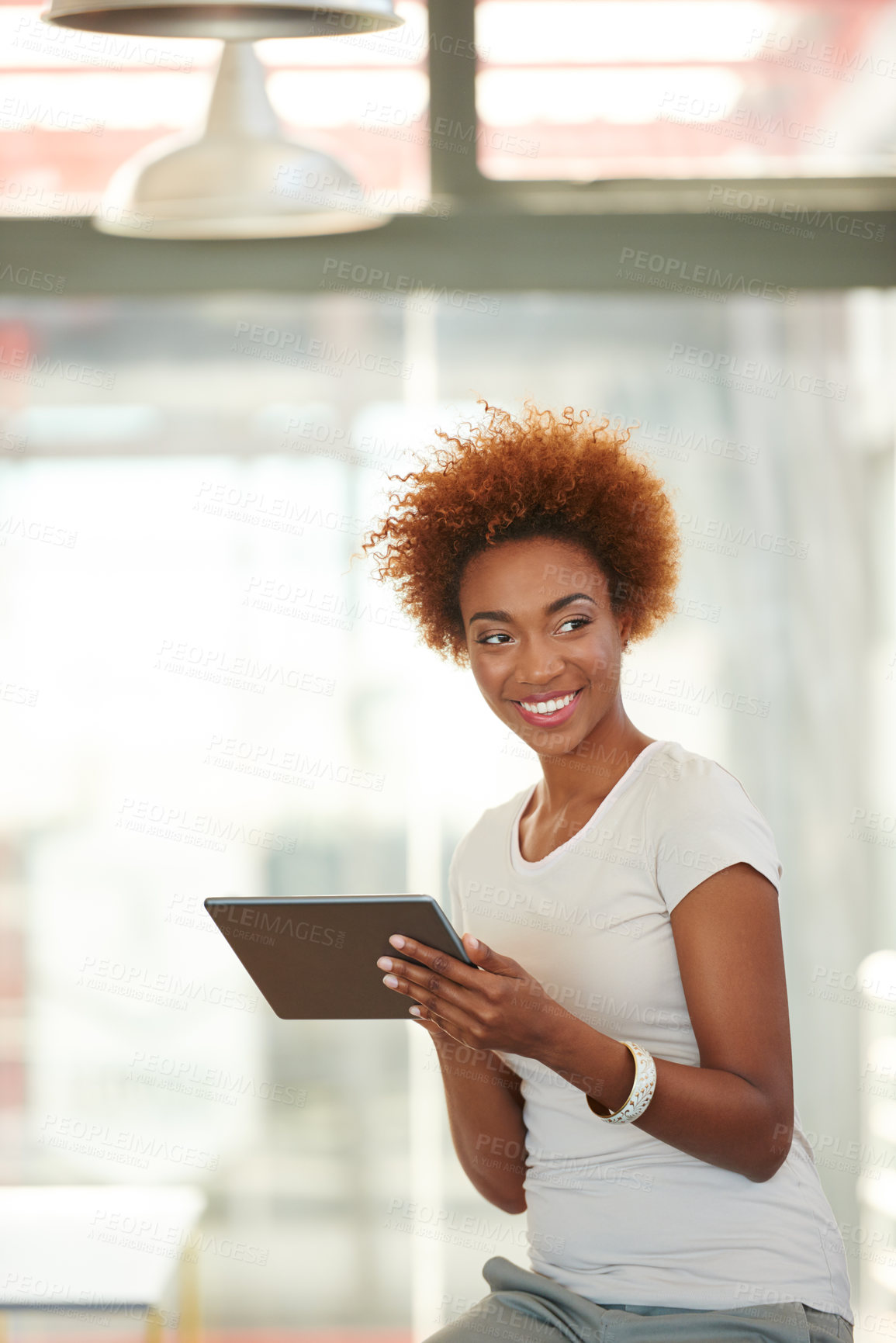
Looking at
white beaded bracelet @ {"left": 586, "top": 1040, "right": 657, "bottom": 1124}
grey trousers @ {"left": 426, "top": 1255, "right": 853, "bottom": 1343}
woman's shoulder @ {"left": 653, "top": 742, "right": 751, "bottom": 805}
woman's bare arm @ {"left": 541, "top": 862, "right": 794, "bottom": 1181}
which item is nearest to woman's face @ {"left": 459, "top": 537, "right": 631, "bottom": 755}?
woman's shoulder @ {"left": 653, "top": 742, "right": 751, "bottom": 805}

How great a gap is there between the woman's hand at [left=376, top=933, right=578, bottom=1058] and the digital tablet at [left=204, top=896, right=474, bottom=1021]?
0.01 m

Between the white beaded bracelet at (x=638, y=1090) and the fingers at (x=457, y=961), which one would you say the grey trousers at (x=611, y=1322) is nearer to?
the white beaded bracelet at (x=638, y=1090)

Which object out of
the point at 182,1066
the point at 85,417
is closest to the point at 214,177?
the point at 85,417

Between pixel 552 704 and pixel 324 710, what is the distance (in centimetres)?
141

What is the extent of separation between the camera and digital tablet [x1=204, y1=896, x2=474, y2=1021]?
1.30m

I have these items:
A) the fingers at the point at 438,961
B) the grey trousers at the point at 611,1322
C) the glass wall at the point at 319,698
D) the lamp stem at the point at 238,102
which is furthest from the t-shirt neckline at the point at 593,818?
the glass wall at the point at 319,698

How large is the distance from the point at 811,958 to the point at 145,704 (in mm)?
1477

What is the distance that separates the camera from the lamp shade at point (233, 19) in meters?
1.32

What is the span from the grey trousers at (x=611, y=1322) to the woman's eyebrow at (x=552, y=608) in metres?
0.71

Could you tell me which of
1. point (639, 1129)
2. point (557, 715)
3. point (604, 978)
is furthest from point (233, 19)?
point (639, 1129)

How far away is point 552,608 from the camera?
1.57 metres

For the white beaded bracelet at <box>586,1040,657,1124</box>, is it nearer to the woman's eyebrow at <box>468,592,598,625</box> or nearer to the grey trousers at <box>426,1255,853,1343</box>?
the grey trousers at <box>426,1255,853,1343</box>

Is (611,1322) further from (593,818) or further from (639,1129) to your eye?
(593,818)

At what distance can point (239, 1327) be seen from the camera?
9.45 ft
